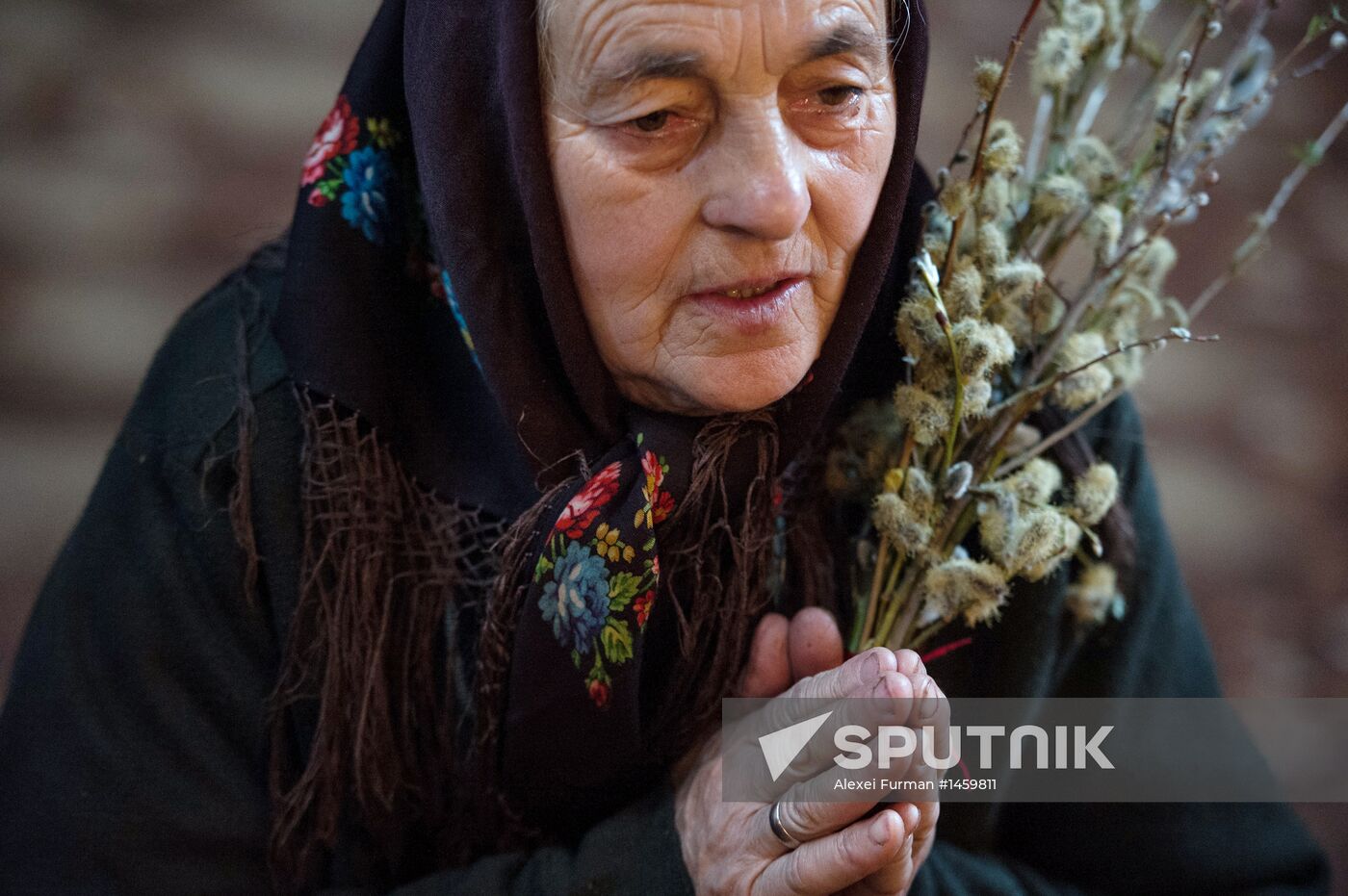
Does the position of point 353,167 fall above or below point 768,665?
above

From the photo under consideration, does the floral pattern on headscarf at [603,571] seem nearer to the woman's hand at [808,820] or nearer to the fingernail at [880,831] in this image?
the woman's hand at [808,820]

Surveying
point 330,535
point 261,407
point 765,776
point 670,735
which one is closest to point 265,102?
point 261,407

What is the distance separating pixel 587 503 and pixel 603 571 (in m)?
0.07

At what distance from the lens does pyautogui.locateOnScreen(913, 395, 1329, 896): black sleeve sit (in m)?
1.27

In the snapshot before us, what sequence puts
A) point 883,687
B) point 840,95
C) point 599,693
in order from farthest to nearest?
point 599,693, point 840,95, point 883,687

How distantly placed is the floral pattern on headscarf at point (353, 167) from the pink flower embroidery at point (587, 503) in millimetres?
383

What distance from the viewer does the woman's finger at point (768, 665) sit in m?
1.07

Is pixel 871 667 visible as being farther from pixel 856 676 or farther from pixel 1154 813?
pixel 1154 813

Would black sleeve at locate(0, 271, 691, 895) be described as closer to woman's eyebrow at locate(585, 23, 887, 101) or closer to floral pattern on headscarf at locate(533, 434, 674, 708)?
floral pattern on headscarf at locate(533, 434, 674, 708)

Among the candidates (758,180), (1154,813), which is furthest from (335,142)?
(1154,813)

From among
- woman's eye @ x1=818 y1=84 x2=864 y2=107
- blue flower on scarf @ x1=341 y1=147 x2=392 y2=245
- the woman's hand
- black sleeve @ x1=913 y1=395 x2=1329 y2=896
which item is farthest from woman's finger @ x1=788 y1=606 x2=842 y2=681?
blue flower on scarf @ x1=341 y1=147 x2=392 y2=245

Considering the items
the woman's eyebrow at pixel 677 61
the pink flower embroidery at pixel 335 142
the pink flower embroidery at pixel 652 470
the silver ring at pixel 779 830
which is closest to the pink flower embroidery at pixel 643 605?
the pink flower embroidery at pixel 652 470

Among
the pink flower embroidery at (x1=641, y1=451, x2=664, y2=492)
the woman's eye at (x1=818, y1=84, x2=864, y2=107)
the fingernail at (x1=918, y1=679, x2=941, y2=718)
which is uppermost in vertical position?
the woman's eye at (x1=818, y1=84, x2=864, y2=107)

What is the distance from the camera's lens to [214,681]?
1134mm
